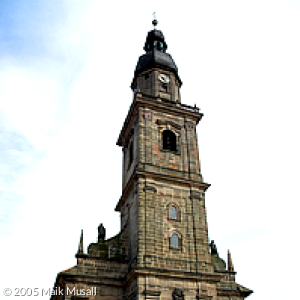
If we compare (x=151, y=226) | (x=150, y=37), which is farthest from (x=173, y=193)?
(x=150, y=37)

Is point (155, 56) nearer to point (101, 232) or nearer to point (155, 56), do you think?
point (155, 56)

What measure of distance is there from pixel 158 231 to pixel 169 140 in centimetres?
761

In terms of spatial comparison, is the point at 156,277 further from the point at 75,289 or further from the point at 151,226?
the point at 75,289

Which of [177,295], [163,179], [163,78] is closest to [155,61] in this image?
[163,78]

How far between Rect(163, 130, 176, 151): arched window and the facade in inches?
3.0

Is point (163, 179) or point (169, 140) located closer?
point (163, 179)

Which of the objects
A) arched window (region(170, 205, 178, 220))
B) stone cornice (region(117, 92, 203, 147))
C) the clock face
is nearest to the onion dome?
the clock face

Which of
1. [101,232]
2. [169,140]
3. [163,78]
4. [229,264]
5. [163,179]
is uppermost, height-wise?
[163,78]

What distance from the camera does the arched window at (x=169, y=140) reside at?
28831 mm

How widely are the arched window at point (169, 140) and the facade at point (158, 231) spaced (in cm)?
8

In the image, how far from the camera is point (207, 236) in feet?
84.5

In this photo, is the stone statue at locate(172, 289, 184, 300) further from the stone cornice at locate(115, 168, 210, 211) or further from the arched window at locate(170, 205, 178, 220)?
the stone cornice at locate(115, 168, 210, 211)

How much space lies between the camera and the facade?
23.2 m

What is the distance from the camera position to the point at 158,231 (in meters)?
24.6
